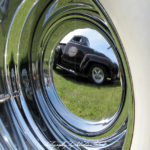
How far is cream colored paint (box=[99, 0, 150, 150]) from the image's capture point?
390 mm

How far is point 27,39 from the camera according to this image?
108 cm

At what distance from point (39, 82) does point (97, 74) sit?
1.65ft

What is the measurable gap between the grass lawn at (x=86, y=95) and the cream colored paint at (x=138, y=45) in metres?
0.38

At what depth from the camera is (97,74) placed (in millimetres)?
973

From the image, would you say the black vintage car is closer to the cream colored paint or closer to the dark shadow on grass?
the dark shadow on grass

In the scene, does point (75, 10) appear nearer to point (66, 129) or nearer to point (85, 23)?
point (85, 23)

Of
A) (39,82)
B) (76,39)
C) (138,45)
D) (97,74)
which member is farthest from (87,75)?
(138,45)

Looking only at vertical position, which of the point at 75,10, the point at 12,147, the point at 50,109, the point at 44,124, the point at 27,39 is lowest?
the point at 12,147

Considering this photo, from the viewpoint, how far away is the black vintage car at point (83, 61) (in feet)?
3.04

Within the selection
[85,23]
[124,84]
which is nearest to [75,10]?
[85,23]

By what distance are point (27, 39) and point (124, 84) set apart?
31.6 inches

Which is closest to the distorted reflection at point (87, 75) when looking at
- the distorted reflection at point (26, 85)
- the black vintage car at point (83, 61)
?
the black vintage car at point (83, 61)

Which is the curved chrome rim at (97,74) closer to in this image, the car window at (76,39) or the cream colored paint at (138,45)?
the car window at (76,39)

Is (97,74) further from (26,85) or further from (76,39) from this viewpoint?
(26,85)
